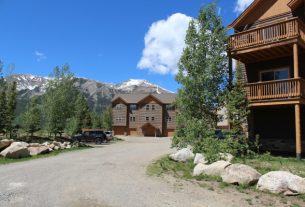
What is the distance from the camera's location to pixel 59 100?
36812mm

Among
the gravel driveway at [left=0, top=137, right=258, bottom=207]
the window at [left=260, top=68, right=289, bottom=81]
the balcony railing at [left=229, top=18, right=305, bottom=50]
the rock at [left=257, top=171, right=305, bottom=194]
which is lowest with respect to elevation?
the gravel driveway at [left=0, top=137, right=258, bottom=207]

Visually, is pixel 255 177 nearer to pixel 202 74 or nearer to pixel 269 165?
pixel 269 165

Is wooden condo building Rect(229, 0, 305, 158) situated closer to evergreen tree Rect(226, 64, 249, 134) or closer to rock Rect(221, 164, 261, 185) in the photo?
evergreen tree Rect(226, 64, 249, 134)

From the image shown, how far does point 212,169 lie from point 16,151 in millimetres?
13027

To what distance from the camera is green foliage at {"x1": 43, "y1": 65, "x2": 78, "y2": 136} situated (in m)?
36.7

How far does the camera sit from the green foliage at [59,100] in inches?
1446

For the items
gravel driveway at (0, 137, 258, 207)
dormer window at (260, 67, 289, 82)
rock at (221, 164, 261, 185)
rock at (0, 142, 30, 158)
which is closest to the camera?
gravel driveway at (0, 137, 258, 207)

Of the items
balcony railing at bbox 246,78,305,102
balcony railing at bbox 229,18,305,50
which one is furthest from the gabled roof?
balcony railing at bbox 246,78,305,102

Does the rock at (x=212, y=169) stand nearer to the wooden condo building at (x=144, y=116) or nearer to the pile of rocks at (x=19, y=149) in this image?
the pile of rocks at (x=19, y=149)

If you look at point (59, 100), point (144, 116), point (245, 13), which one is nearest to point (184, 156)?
point (245, 13)

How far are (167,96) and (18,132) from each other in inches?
1844

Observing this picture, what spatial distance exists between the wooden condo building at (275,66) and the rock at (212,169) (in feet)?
24.2

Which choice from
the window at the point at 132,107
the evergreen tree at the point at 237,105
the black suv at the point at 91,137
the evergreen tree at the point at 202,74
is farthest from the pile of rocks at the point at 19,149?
the window at the point at 132,107

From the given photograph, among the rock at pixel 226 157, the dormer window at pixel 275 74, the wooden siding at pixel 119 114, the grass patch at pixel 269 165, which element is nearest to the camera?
the grass patch at pixel 269 165
